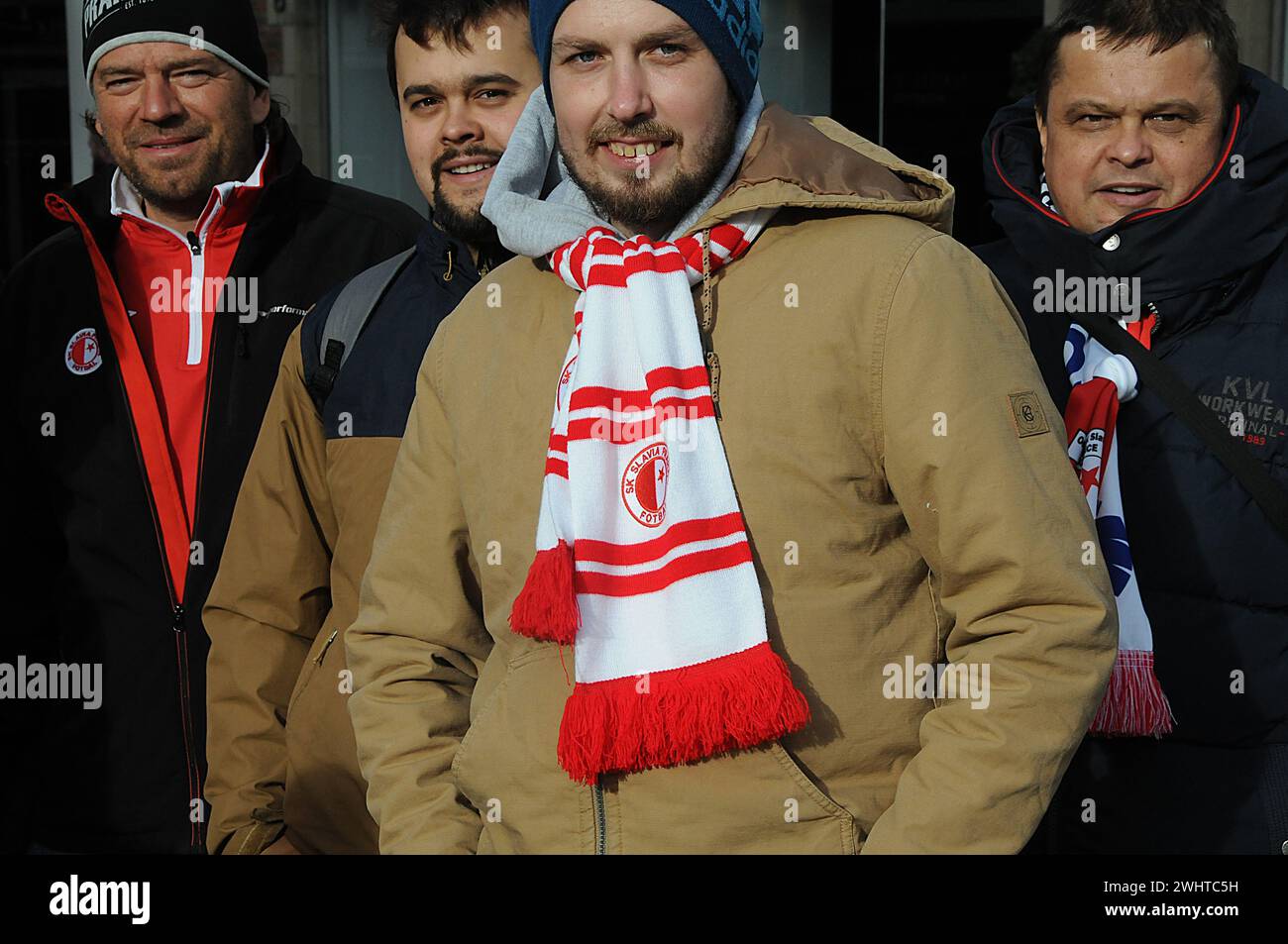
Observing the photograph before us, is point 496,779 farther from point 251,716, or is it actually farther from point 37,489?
point 37,489

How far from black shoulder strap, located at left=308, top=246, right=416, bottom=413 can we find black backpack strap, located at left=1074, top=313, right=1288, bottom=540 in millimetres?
1447

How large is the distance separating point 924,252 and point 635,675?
2.38 ft

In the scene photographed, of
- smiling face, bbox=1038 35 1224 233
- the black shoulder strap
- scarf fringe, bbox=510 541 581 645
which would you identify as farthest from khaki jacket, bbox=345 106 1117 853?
smiling face, bbox=1038 35 1224 233

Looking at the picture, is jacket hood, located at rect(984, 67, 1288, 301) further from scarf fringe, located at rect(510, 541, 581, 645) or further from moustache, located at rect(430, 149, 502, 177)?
scarf fringe, located at rect(510, 541, 581, 645)

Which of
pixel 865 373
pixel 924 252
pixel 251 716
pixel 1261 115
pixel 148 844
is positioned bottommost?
pixel 148 844

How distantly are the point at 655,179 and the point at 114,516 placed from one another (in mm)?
1725

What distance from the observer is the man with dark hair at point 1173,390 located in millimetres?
2678

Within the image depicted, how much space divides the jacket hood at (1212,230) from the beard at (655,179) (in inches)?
38.2

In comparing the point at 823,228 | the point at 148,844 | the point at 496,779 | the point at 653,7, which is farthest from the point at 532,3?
the point at 148,844

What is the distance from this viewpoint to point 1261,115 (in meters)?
2.86

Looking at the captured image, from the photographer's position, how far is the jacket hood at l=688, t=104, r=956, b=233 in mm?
2074

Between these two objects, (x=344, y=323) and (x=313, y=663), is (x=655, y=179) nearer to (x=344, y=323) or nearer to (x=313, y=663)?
(x=344, y=323)

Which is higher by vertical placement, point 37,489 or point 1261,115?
point 1261,115

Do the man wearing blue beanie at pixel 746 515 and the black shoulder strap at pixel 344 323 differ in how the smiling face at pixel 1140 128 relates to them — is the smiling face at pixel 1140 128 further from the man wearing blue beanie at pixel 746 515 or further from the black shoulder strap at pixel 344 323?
the black shoulder strap at pixel 344 323
